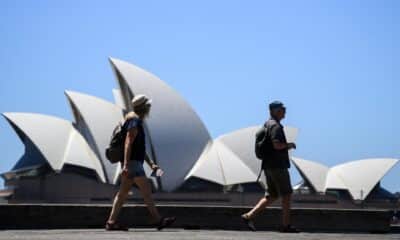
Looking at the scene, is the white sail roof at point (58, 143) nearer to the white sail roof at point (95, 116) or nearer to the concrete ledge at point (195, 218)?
the white sail roof at point (95, 116)

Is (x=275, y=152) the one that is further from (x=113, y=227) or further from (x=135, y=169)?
(x=113, y=227)

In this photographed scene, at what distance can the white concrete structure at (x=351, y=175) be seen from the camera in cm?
5134

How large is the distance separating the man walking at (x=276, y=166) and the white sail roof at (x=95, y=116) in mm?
33556

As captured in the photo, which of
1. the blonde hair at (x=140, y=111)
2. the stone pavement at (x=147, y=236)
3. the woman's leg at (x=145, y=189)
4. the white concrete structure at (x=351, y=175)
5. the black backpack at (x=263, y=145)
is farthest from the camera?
the white concrete structure at (x=351, y=175)

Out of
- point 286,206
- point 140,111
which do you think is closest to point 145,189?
point 140,111

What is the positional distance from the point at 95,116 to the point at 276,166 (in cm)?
3407

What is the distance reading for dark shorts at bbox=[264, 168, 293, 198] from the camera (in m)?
7.00

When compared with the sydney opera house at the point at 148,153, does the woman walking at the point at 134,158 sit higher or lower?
higher

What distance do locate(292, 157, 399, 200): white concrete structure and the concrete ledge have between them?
42022 mm

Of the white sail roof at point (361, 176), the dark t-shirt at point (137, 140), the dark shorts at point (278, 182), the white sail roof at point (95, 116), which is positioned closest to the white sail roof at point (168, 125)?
the white sail roof at point (95, 116)

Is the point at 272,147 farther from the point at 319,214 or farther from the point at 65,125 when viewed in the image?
the point at 65,125

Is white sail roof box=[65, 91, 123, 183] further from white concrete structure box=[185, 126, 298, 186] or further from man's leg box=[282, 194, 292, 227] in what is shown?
man's leg box=[282, 194, 292, 227]

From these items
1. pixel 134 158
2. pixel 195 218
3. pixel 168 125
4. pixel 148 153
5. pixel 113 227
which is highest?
pixel 134 158

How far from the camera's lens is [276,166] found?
7.07m
